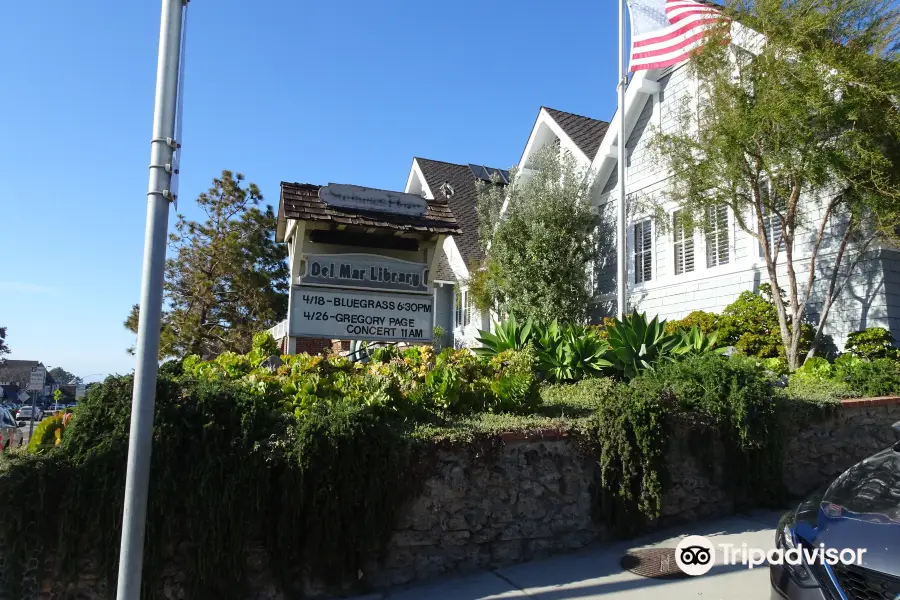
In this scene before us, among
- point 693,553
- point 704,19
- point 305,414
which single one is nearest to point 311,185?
point 305,414

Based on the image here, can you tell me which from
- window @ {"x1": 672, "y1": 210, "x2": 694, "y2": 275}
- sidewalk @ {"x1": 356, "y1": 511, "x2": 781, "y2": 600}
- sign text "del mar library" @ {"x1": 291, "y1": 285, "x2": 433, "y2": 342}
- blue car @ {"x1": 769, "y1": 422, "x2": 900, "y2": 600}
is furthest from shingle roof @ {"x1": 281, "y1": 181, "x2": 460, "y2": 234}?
window @ {"x1": 672, "y1": 210, "x2": 694, "y2": 275}

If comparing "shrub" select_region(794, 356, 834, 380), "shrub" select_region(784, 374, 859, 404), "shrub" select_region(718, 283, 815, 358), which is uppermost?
"shrub" select_region(718, 283, 815, 358)

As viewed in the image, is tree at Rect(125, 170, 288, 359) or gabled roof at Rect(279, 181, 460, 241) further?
tree at Rect(125, 170, 288, 359)

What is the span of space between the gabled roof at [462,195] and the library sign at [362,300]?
11797mm

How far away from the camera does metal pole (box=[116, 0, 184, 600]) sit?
307cm

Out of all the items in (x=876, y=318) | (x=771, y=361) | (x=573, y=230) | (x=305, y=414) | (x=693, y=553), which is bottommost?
(x=693, y=553)

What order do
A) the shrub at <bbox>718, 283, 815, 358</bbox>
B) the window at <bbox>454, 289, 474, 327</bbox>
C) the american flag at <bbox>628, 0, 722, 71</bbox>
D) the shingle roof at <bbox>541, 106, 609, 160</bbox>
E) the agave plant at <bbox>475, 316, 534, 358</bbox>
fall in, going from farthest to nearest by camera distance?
the window at <bbox>454, 289, 474, 327</bbox> → the shingle roof at <bbox>541, 106, 609, 160</bbox> → the american flag at <bbox>628, 0, 722, 71</bbox> → the shrub at <bbox>718, 283, 815, 358</bbox> → the agave plant at <bbox>475, 316, 534, 358</bbox>

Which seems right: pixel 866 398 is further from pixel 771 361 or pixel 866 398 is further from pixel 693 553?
pixel 693 553

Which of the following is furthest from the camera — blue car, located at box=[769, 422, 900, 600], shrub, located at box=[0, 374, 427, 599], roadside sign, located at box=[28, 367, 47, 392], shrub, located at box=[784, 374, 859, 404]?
roadside sign, located at box=[28, 367, 47, 392]

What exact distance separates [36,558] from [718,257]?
12220mm

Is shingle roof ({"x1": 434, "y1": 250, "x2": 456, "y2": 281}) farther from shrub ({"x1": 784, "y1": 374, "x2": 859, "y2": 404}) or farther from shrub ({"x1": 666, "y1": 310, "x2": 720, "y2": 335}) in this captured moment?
shrub ({"x1": 784, "y1": 374, "x2": 859, "y2": 404})

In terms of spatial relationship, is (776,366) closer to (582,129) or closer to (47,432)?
(47,432)

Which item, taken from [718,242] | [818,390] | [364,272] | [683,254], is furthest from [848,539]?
[683,254]

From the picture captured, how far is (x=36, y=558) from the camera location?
3955 mm
